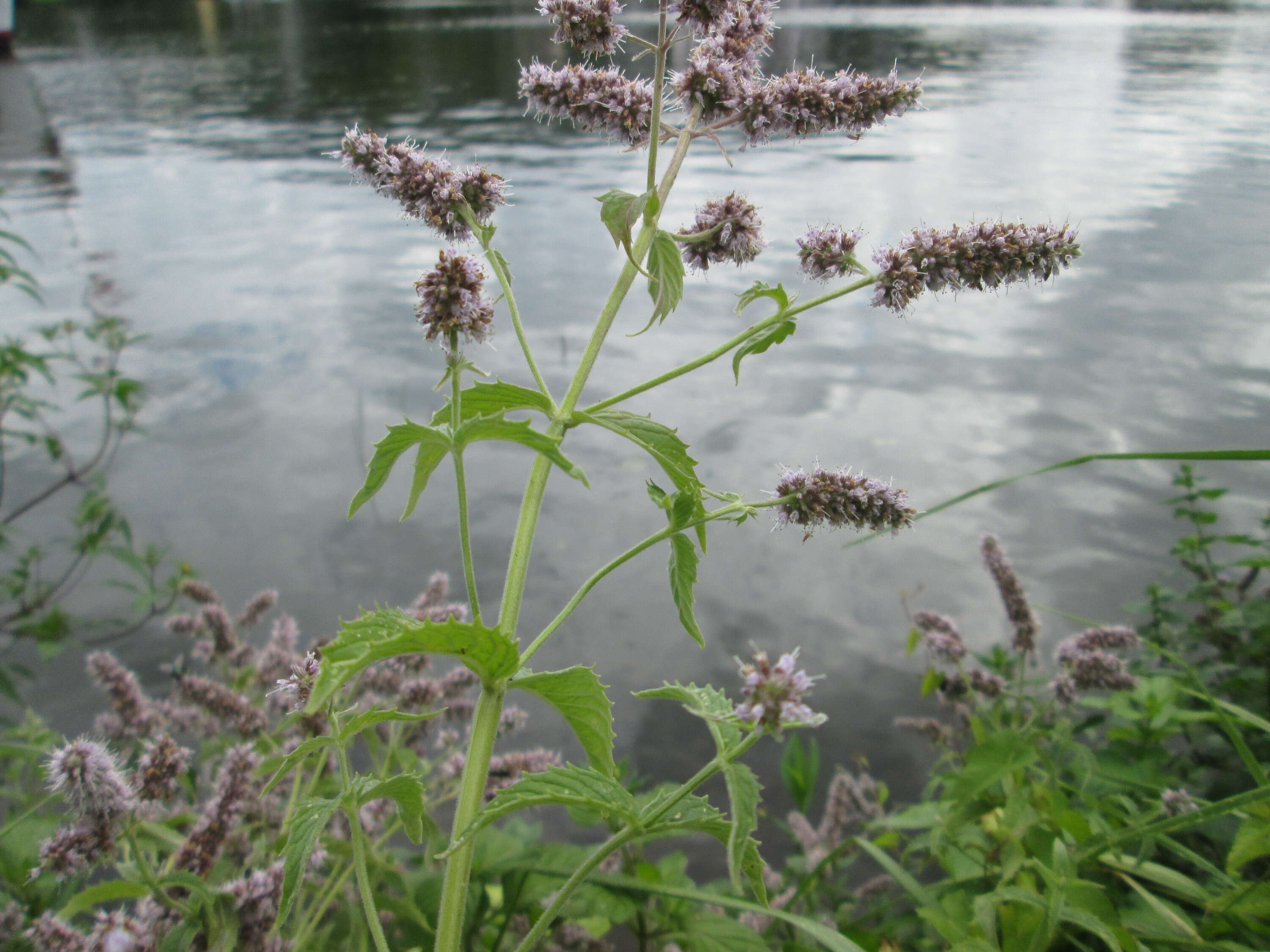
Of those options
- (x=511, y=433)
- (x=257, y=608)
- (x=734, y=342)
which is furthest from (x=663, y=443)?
(x=257, y=608)

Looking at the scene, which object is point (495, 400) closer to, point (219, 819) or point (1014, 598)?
point (219, 819)

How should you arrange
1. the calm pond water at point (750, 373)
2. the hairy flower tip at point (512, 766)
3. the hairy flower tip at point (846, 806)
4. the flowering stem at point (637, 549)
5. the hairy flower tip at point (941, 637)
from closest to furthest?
the flowering stem at point (637, 549) → the hairy flower tip at point (512, 766) → the hairy flower tip at point (941, 637) → the hairy flower tip at point (846, 806) → the calm pond water at point (750, 373)

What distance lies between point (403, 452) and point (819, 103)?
81 centimetres

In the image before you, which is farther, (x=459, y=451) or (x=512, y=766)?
(x=512, y=766)

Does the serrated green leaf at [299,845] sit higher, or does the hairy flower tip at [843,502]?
the hairy flower tip at [843,502]

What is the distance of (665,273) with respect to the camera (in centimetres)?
109

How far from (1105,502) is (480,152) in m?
6.24

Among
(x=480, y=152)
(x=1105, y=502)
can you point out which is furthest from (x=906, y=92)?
(x=480, y=152)

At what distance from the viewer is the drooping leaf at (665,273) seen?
3.50ft

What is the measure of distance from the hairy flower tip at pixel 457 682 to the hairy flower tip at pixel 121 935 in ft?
2.52

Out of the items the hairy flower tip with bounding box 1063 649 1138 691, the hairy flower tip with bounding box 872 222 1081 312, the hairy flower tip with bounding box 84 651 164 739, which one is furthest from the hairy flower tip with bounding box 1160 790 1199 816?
the hairy flower tip with bounding box 84 651 164 739

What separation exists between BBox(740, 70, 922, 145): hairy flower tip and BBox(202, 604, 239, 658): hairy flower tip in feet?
5.84

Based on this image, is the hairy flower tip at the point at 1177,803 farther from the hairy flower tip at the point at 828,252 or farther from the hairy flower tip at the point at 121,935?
the hairy flower tip at the point at 121,935

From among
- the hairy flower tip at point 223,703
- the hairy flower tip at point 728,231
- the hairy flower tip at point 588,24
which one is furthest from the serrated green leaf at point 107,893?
the hairy flower tip at point 588,24
